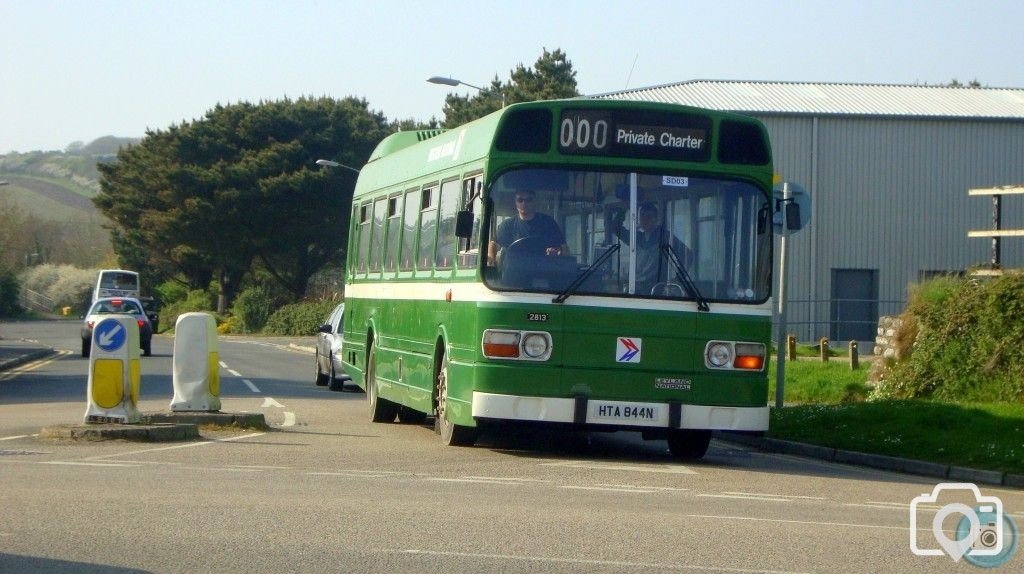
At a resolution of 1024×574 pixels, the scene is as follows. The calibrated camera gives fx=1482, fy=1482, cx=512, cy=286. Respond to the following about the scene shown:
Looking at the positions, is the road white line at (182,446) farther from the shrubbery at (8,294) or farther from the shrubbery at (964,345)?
the shrubbery at (8,294)

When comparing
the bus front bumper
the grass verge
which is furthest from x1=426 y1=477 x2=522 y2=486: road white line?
the grass verge

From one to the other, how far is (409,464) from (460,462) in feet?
1.84

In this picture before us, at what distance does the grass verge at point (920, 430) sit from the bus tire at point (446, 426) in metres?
4.15

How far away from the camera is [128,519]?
31.0 feet

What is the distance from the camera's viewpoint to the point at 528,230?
46.0 feet

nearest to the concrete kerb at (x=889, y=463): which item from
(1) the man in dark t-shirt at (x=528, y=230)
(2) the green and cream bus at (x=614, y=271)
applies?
(2) the green and cream bus at (x=614, y=271)

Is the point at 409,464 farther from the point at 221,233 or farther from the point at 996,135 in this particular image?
the point at 221,233

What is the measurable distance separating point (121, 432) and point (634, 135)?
5.97 meters

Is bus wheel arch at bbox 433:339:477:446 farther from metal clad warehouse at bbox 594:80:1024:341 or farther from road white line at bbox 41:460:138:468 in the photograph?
metal clad warehouse at bbox 594:80:1024:341

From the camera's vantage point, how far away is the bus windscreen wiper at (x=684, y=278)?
14.0 meters

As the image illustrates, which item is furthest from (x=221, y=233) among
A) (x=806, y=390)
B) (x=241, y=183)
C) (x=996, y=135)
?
(x=806, y=390)

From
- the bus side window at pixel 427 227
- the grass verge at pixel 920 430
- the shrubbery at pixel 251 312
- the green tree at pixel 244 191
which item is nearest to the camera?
the grass verge at pixel 920 430

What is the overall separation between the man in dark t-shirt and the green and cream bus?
0.01 m

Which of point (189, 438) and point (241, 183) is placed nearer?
point (189, 438)
